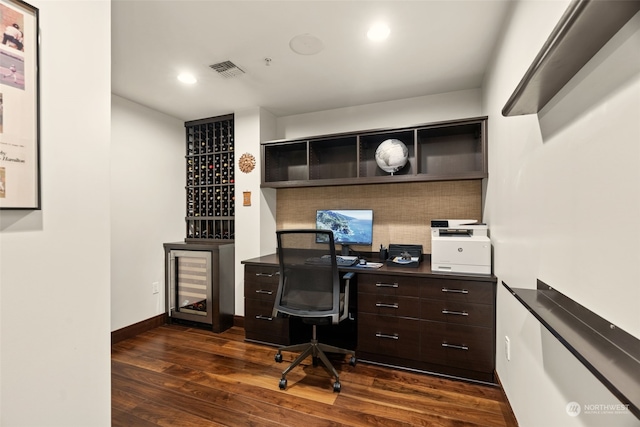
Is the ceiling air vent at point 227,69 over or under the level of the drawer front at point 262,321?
over

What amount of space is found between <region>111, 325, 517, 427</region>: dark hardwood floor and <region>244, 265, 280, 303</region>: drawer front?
0.55m

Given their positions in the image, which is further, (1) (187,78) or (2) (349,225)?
(2) (349,225)

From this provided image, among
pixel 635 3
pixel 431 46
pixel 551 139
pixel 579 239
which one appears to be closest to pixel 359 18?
pixel 431 46

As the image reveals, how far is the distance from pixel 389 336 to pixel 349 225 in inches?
47.0

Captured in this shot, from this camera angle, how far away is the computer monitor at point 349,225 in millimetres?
3061

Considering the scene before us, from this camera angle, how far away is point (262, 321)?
2.92 m

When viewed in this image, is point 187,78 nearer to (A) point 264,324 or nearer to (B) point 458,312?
(A) point 264,324

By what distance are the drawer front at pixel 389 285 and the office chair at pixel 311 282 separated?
208 mm

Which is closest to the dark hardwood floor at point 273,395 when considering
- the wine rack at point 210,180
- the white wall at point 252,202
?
the white wall at point 252,202

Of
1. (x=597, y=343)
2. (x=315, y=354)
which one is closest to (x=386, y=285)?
(x=315, y=354)

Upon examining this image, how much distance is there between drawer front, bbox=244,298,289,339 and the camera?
A: 2.83 meters

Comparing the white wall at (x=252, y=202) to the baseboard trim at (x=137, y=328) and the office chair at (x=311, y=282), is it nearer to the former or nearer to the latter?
the baseboard trim at (x=137, y=328)

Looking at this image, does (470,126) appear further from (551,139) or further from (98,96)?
(98,96)

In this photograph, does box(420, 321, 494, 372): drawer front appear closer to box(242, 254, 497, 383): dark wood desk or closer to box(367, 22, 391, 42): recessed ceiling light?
box(242, 254, 497, 383): dark wood desk
